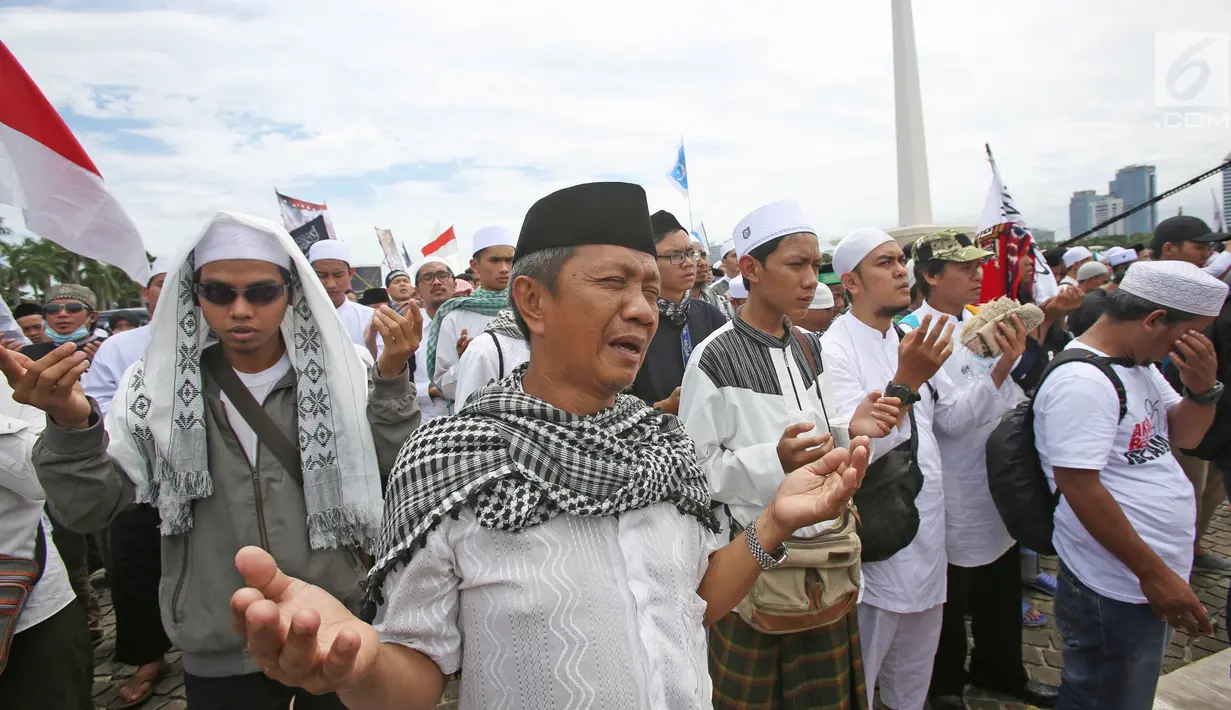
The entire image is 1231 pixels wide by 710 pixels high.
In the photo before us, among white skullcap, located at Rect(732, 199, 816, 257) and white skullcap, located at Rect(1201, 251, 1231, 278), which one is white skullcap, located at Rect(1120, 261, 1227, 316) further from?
white skullcap, located at Rect(1201, 251, 1231, 278)

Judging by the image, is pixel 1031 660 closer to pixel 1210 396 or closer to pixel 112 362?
pixel 1210 396

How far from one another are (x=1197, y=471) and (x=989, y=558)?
10.5ft

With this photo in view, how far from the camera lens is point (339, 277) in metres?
5.61

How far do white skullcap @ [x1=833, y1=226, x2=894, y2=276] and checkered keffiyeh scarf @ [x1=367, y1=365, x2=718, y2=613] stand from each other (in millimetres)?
2279

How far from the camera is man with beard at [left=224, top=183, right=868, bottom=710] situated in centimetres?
133

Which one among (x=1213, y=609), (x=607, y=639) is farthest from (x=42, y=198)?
(x=1213, y=609)

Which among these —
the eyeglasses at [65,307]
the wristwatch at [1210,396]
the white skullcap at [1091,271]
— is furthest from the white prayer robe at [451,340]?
the white skullcap at [1091,271]

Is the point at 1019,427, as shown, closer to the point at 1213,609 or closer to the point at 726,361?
the point at 726,361

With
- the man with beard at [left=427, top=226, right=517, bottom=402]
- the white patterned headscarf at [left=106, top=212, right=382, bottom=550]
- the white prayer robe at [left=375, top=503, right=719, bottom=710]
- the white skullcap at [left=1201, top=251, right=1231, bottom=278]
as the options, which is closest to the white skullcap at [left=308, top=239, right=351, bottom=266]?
the man with beard at [left=427, top=226, right=517, bottom=402]

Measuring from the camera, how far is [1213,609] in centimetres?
465

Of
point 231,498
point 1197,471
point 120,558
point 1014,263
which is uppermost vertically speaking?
point 1014,263

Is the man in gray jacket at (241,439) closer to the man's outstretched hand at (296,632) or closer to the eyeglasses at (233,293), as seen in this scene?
the eyeglasses at (233,293)

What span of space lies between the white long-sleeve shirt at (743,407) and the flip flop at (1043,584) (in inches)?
133

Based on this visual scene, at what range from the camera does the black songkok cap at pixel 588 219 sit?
148cm
